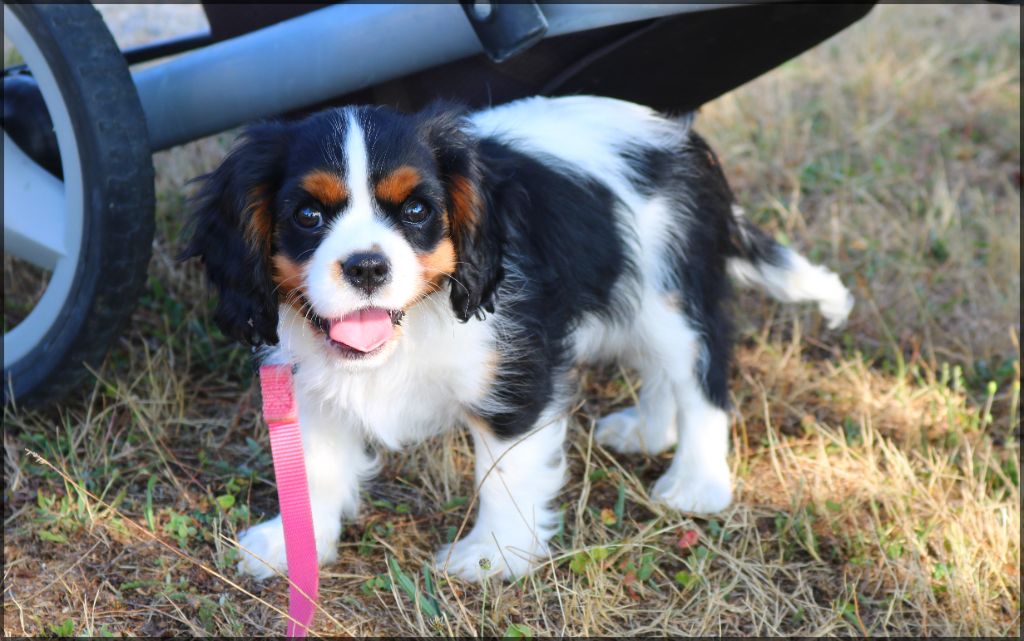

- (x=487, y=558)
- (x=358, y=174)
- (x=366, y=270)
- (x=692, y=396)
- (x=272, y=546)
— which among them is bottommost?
(x=692, y=396)

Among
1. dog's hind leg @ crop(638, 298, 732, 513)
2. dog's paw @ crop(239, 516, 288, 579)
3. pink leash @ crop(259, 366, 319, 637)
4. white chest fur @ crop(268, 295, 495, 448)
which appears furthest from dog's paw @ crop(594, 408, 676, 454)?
pink leash @ crop(259, 366, 319, 637)

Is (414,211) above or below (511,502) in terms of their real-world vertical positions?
above

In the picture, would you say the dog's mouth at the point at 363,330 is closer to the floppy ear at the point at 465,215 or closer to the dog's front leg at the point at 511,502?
the floppy ear at the point at 465,215

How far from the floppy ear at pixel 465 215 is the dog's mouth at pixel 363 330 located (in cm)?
15

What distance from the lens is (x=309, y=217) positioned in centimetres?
221

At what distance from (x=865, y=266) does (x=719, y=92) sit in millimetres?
1250

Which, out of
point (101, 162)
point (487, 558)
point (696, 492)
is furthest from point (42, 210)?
point (696, 492)

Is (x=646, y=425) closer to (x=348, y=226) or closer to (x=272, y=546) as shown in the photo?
(x=272, y=546)

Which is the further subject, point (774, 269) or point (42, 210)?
point (774, 269)

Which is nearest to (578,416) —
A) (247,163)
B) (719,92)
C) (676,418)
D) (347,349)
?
(676,418)

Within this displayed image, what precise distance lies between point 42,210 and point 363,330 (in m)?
1.34

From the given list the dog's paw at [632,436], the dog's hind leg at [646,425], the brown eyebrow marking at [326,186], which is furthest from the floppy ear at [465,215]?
the dog's paw at [632,436]

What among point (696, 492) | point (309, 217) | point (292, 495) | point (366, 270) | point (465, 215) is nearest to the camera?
point (366, 270)

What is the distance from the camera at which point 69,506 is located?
111 inches
